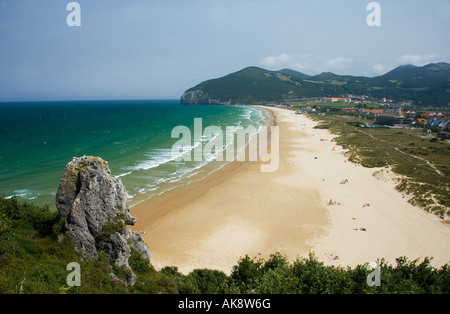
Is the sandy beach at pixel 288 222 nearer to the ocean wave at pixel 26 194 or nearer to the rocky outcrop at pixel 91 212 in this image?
the rocky outcrop at pixel 91 212

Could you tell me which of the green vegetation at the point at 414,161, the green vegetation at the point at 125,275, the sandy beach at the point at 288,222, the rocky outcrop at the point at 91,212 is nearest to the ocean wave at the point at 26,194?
the sandy beach at the point at 288,222

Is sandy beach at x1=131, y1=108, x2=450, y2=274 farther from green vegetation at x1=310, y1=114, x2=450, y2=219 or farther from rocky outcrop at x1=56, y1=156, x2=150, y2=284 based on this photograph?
rocky outcrop at x1=56, y1=156, x2=150, y2=284

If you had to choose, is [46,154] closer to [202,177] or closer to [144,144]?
[144,144]

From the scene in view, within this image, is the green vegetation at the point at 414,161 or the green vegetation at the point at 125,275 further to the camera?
the green vegetation at the point at 414,161

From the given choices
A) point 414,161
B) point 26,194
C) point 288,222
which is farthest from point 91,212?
point 414,161

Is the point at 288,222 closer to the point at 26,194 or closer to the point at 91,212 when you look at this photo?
the point at 91,212

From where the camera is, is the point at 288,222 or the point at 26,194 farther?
the point at 26,194
